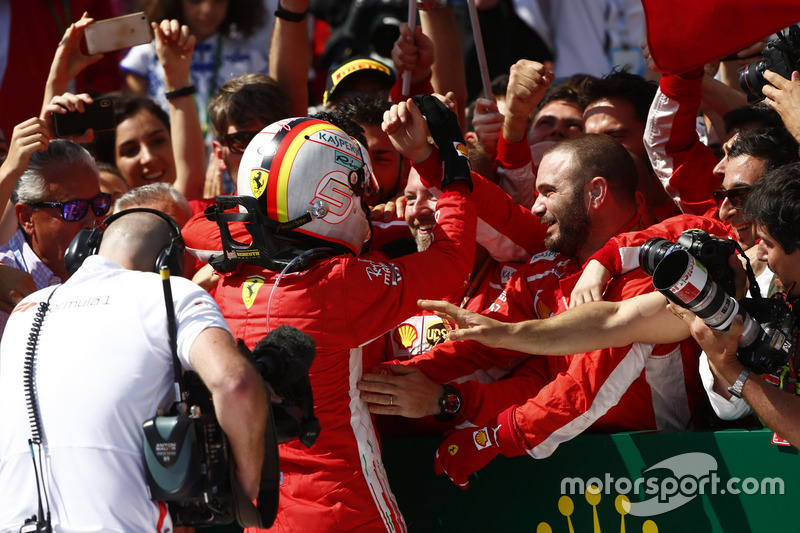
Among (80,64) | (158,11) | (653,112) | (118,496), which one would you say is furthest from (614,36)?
(118,496)

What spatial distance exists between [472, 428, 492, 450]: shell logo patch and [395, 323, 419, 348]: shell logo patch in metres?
0.78

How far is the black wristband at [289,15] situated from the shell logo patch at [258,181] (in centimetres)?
257

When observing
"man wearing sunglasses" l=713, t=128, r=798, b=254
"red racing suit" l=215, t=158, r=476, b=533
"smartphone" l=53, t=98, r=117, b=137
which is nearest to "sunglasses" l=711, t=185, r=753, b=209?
"man wearing sunglasses" l=713, t=128, r=798, b=254

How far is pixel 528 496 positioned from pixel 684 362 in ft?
2.97

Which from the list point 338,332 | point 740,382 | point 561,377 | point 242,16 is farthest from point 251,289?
point 242,16

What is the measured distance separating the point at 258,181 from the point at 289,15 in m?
2.62

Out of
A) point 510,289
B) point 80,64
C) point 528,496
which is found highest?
point 80,64

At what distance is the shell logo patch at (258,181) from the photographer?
372cm

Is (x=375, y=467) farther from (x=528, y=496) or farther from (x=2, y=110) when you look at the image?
(x=2, y=110)

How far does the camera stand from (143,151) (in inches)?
269

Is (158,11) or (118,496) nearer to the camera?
(118,496)

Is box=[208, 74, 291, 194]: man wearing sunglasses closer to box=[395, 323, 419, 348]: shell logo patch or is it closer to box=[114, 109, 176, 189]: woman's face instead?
box=[114, 109, 176, 189]: woman's face

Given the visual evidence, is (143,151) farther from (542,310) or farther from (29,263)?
(542,310)

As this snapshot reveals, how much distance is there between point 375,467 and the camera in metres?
3.88
